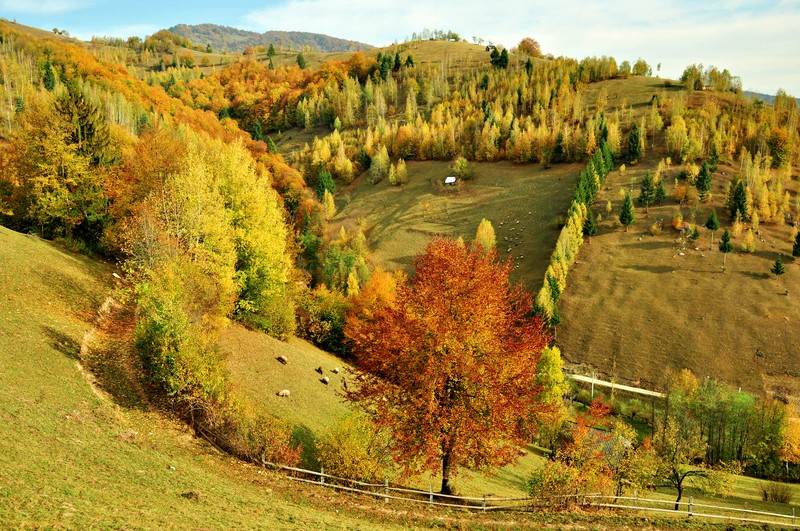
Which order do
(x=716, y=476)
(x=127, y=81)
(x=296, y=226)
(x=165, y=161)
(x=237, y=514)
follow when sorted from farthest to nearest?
1. (x=127, y=81)
2. (x=296, y=226)
3. (x=165, y=161)
4. (x=716, y=476)
5. (x=237, y=514)

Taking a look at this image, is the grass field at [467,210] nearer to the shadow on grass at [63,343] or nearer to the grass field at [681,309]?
the grass field at [681,309]

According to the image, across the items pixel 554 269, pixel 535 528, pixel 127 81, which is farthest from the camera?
pixel 127 81

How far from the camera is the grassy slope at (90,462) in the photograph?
1800cm

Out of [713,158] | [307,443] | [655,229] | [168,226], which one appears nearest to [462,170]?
[655,229]

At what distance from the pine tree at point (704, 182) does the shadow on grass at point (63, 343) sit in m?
128

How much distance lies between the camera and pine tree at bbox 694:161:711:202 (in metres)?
119

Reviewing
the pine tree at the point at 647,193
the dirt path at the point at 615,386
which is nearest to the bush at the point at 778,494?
the dirt path at the point at 615,386

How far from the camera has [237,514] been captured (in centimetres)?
2098

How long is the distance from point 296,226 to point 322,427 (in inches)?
3687

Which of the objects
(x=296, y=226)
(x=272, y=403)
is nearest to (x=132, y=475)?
(x=272, y=403)

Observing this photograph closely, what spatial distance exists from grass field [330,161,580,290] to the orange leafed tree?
7991 centimetres

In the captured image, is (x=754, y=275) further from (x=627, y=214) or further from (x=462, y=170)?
(x=462, y=170)

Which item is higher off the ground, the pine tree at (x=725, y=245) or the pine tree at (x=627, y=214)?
the pine tree at (x=627, y=214)

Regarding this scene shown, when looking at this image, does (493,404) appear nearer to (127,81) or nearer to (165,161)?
(165,161)
